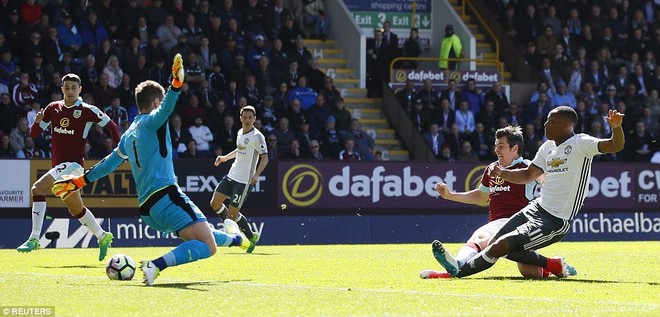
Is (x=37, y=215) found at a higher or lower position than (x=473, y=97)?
lower

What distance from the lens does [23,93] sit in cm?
2458

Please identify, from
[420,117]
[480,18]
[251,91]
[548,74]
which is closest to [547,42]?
[548,74]

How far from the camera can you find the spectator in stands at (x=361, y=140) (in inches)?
1081

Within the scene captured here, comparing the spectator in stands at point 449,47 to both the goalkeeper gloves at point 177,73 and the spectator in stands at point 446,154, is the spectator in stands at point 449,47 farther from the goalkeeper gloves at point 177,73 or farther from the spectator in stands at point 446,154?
the goalkeeper gloves at point 177,73

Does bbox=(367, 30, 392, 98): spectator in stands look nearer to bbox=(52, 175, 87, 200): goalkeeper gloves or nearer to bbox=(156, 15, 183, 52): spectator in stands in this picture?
bbox=(156, 15, 183, 52): spectator in stands

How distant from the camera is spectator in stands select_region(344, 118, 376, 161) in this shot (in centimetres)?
2745

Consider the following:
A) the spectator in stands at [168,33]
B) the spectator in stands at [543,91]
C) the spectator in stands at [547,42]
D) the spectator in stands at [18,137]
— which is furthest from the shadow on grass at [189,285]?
the spectator in stands at [547,42]

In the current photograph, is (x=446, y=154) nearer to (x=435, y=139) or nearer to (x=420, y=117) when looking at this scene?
(x=435, y=139)

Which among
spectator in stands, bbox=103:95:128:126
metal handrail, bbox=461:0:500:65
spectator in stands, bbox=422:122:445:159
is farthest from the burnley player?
metal handrail, bbox=461:0:500:65

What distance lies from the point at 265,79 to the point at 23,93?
567cm

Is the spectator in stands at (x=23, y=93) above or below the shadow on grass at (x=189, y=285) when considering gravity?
above

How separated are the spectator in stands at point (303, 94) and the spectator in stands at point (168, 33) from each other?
2.86 metres

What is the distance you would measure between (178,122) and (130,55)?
2272mm

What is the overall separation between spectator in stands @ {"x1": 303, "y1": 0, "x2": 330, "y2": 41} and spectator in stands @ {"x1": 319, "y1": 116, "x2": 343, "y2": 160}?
5.13m
